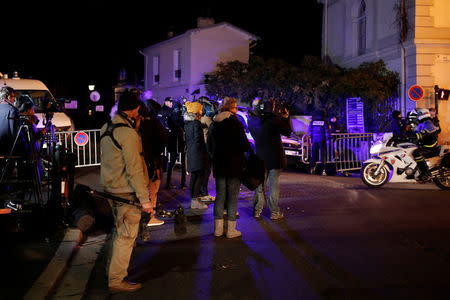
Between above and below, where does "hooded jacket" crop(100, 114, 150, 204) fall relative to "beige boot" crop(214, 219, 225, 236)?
above

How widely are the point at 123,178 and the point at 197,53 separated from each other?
2797cm

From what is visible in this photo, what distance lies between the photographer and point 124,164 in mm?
4688

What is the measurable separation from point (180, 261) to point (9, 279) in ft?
6.42

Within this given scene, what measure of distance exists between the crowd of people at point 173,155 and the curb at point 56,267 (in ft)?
2.32

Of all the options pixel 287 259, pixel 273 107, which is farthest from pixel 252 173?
pixel 287 259

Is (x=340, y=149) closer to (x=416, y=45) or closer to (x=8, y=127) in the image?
(x=416, y=45)

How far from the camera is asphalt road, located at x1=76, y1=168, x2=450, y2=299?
4.91 meters

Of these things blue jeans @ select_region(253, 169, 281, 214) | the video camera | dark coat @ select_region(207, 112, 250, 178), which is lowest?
blue jeans @ select_region(253, 169, 281, 214)

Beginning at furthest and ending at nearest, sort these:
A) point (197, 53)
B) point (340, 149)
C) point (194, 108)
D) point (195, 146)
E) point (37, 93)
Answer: point (197, 53) → point (37, 93) → point (340, 149) → point (195, 146) → point (194, 108)

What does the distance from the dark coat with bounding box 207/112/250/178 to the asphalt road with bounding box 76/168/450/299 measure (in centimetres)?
104

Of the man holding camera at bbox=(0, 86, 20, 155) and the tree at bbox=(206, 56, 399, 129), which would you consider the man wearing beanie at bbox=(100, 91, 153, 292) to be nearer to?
the man holding camera at bbox=(0, 86, 20, 155)

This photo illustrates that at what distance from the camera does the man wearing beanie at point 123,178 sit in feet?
15.1

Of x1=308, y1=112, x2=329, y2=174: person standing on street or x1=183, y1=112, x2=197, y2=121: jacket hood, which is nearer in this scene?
x1=183, y1=112, x2=197, y2=121: jacket hood

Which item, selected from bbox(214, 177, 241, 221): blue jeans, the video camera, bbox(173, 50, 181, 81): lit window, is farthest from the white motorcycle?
bbox(173, 50, 181, 81): lit window
